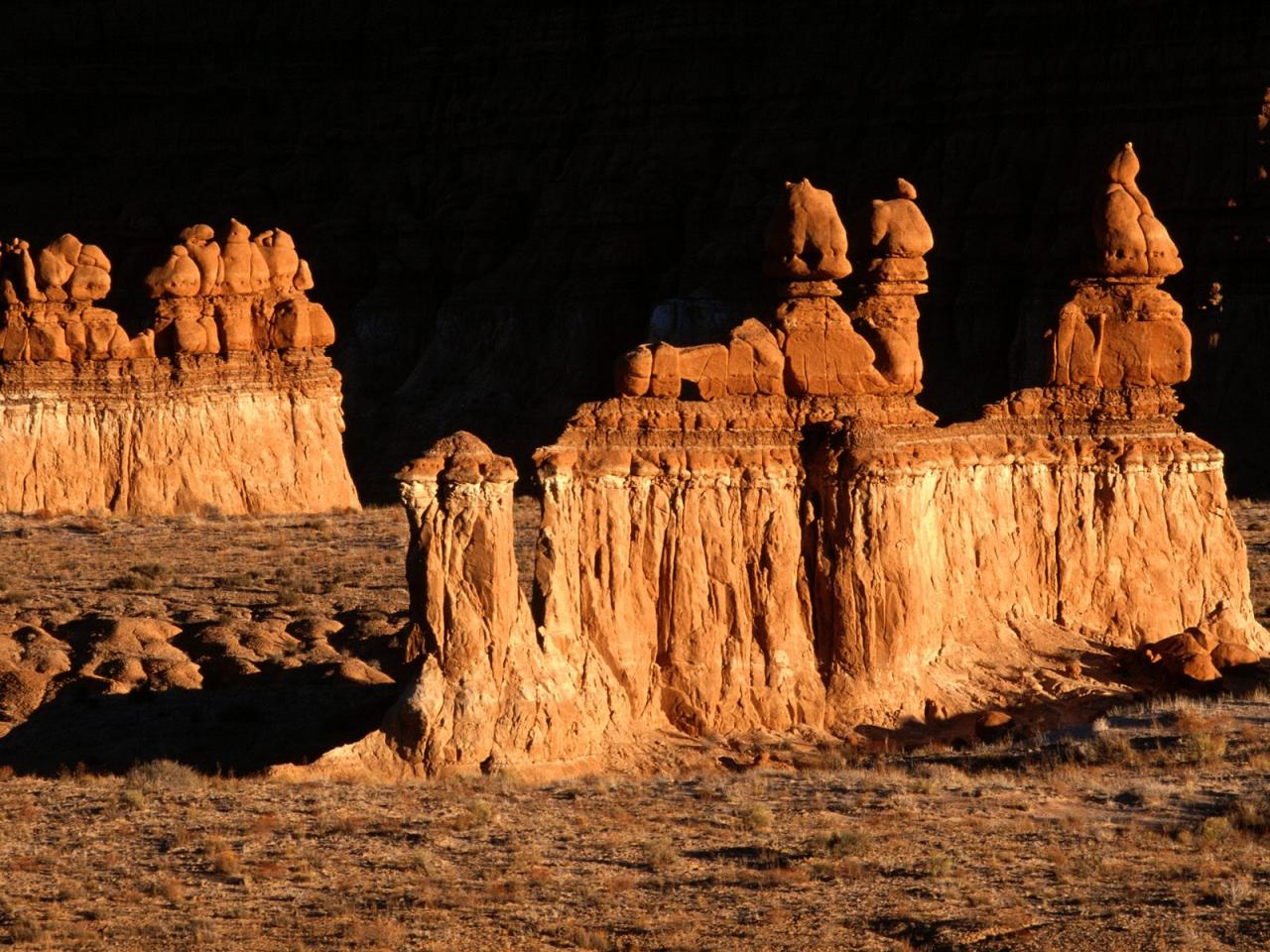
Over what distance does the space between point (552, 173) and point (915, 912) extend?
69.7 metres

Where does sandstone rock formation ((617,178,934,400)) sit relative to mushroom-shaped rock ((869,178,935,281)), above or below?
below

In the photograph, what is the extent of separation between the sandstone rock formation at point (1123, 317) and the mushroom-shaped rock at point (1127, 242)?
0.04ft

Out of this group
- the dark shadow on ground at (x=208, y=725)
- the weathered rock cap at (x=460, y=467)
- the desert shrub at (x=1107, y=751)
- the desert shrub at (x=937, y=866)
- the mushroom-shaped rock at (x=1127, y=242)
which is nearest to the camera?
the desert shrub at (x=937, y=866)

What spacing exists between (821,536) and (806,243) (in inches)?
142

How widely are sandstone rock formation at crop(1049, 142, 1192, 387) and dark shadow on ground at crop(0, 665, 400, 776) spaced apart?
8.30 metres

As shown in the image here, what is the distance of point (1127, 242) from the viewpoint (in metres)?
34.6

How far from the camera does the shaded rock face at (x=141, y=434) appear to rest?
5141cm

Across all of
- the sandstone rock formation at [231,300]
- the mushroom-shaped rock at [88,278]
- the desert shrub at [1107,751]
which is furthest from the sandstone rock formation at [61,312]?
the desert shrub at [1107,751]

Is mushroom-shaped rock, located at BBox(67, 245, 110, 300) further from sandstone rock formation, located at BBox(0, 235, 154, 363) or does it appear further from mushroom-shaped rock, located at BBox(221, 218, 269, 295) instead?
mushroom-shaped rock, located at BBox(221, 218, 269, 295)

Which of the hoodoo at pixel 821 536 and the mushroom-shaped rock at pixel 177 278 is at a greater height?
the mushroom-shaped rock at pixel 177 278

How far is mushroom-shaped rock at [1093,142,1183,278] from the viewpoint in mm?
34625

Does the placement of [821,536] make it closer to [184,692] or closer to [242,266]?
[184,692]

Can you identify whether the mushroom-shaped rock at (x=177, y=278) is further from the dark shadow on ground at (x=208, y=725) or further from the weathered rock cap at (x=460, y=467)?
the weathered rock cap at (x=460, y=467)

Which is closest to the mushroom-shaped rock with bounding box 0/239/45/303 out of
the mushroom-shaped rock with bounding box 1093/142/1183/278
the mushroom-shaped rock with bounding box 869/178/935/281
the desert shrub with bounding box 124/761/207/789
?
the mushroom-shaped rock with bounding box 869/178/935/281
